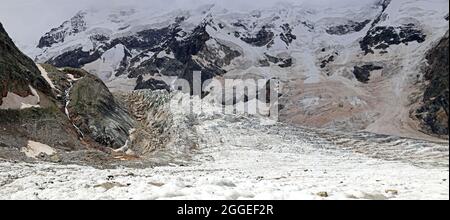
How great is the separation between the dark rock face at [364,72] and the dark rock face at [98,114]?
121 meters

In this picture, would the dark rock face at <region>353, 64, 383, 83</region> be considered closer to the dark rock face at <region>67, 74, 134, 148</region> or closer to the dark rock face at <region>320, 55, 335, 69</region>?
the dark rock face at <region>320, 55, 335, 69</region>

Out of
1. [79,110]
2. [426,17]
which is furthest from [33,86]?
[426,17]

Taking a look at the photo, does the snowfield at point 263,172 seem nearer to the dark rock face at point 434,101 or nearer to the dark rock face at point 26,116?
the dark rock face at point 26,116

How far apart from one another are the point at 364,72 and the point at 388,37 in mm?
23506

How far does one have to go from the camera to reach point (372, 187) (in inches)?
658

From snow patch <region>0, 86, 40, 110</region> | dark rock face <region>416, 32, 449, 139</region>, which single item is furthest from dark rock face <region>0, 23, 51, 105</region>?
dark rock face <region>416, 32, 449, 139</region>

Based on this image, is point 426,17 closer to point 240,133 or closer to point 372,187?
point 240,133

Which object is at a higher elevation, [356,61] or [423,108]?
[356,61]

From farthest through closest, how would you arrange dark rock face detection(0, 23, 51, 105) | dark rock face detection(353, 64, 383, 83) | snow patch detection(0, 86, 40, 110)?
dark rock face detection(353, 64, 383, 83)
dark rock face detection(0, 23, 51, 105)
snow patch detection(0, 86, 40, 110)

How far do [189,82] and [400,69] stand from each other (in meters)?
79.9

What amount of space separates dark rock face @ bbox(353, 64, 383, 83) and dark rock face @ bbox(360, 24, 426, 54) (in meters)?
13.1

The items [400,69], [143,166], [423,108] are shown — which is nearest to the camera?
[143,166]

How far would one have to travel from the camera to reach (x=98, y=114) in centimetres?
5075

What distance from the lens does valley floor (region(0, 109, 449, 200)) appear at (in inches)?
618
